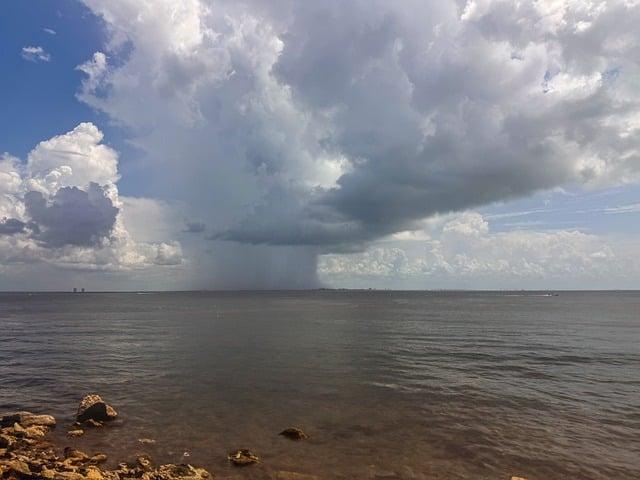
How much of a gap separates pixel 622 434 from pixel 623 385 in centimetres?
1565

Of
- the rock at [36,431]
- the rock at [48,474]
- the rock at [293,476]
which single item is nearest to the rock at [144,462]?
the rock at [48,474]

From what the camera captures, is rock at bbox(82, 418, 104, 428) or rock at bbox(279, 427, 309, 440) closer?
rock at bbox(279, 427, 309, 440)

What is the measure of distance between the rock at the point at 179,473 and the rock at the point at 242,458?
179 cm

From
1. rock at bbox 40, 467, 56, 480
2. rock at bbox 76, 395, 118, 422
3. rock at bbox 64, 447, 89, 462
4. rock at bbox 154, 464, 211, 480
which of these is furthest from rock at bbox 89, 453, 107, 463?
rock at bbox 76, 395, 118, 422

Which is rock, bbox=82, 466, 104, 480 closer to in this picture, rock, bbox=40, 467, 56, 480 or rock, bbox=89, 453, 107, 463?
rock, bbox=40, 467, 56, 480

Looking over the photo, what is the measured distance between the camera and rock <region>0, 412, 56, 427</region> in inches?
1043

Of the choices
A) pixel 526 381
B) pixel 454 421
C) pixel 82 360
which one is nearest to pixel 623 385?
pixel 526 381

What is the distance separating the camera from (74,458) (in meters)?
21.2

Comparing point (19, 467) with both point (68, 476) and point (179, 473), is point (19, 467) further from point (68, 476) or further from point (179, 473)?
point (179, 473)

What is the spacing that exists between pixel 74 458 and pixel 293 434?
438 inches

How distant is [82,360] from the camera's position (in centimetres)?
5331

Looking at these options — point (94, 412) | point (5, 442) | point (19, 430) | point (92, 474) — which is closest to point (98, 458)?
point (92, 474)

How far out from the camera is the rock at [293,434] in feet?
83.8

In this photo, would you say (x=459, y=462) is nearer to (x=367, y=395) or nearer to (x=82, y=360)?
(x=367, y=395)
